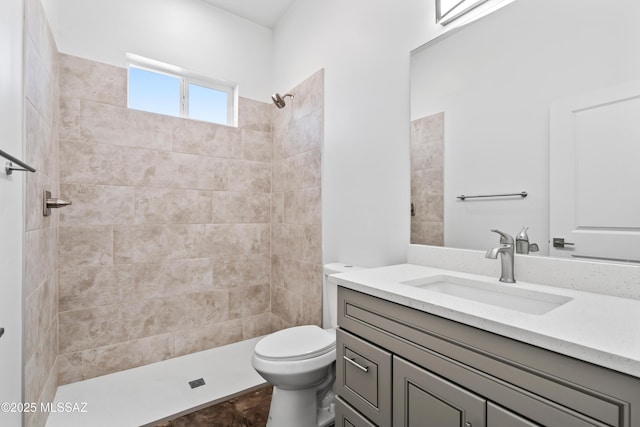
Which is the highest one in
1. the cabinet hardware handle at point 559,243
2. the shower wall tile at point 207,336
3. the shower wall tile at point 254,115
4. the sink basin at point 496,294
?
the shower wall tile at point 254,115

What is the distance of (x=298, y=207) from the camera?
96.3 inches

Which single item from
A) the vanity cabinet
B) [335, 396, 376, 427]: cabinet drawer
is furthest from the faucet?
[335, 396, 376, 427]: cabinet drawer

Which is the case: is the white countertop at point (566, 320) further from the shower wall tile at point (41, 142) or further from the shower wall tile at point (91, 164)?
the shower wall tile at point (91, 164)

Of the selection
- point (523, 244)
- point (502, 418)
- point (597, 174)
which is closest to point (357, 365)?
point (502, 418)

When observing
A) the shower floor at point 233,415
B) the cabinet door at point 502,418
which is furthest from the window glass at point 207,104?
the cabinet door at point 502,418

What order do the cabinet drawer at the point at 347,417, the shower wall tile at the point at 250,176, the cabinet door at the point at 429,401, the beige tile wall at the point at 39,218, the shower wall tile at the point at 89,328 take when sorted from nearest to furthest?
the cabinet door at the point at 429,401, the cabinet drawer at the point at 347,417, the beige tile wall at the point at 39,218, the shower wall tile at the point at 89,328, the shower wall tile at the point at 250,176

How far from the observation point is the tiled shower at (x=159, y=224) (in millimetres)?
1954

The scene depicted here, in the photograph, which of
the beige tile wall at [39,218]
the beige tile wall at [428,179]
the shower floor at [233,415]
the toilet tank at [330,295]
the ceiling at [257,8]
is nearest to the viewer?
the beige tile wall at [39,218]

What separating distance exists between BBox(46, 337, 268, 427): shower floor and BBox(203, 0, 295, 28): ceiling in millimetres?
2910

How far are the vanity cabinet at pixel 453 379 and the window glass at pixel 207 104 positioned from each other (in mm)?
2098

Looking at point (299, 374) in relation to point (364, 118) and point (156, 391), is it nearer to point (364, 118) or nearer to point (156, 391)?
point (156, 391)

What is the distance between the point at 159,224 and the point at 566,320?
95.5 inches

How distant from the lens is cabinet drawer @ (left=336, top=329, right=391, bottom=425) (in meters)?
1.06

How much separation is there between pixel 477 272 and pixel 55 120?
255cm
